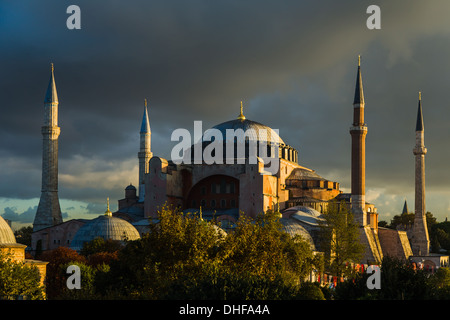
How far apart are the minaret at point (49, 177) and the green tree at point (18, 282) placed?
30174 millimetres

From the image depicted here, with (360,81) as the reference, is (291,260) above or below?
below

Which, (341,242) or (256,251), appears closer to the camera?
(256,251)

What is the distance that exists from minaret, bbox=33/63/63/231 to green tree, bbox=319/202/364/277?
23.0 m

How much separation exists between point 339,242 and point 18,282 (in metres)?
23.9

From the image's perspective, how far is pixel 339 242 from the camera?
43094 mm

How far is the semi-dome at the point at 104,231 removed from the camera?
4531 centimetres

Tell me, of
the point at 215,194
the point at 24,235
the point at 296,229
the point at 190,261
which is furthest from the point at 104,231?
the point at 24,235

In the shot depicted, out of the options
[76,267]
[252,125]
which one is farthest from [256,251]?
[252,125]

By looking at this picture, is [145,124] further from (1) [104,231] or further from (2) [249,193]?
(1) [104,231]
